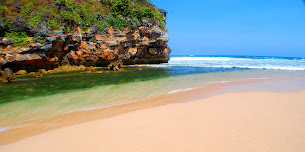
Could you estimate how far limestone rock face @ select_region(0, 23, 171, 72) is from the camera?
14.1 meters

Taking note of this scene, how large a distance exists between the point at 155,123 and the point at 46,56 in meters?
16.4

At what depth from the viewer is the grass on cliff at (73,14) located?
1434 cm

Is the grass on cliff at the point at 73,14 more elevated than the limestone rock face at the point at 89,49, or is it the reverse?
the grass on cliff at the point at 73,14

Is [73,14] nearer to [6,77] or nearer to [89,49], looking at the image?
[89,49]

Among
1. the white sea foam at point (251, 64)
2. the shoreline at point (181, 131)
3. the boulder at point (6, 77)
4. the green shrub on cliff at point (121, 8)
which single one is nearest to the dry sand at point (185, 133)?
the shoreline at point (181, 131)

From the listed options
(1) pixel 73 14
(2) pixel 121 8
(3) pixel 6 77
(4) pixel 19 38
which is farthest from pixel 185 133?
(2) pixel 121 8

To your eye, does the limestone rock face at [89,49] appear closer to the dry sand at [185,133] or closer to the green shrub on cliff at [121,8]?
the green shrub on cliff at [121,8]

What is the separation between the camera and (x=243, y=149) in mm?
2418

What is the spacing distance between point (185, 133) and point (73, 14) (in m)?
19.0

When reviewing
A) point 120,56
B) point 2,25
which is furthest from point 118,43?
point 2,25

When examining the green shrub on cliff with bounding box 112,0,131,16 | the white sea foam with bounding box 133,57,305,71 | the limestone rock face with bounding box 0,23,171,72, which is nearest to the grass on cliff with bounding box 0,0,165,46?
the green shrub on cliff with bounding box 112,0,131,16

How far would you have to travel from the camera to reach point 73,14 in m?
17.4

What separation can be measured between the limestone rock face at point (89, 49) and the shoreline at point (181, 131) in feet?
45.5

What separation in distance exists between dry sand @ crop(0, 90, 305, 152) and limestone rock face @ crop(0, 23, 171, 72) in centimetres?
1480
